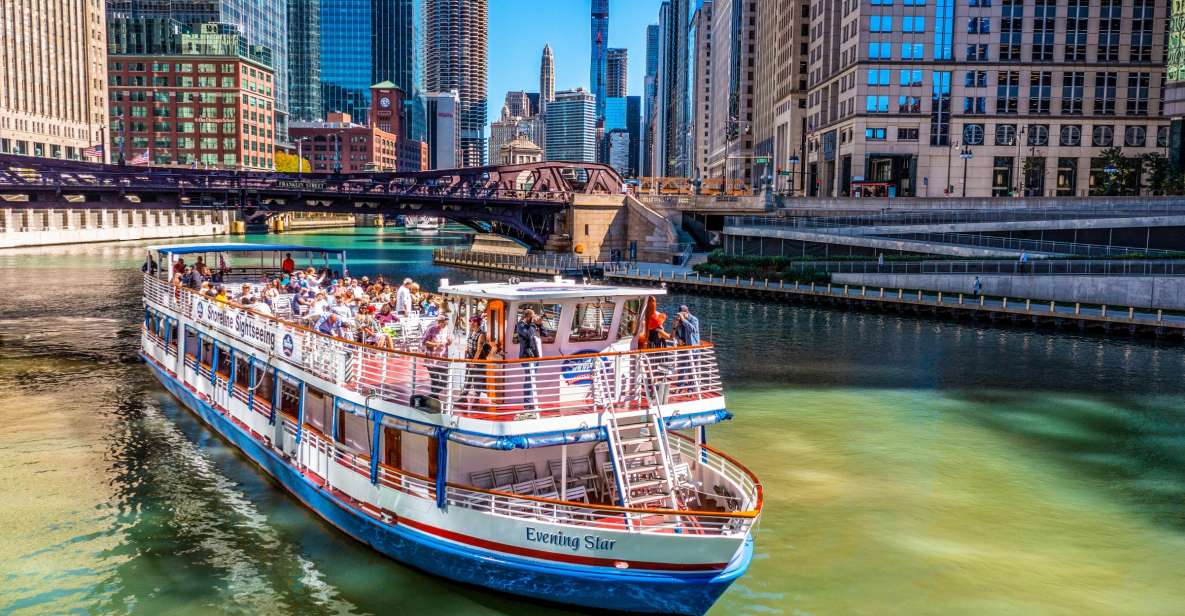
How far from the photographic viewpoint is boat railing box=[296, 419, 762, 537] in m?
15.5

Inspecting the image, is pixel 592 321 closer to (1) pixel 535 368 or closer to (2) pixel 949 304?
(1) pixel 535 368

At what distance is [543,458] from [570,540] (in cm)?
293

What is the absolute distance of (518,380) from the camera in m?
16.7

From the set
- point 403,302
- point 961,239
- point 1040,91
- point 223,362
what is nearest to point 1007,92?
point 1040,91

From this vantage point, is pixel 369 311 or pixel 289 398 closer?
pixel 289 398

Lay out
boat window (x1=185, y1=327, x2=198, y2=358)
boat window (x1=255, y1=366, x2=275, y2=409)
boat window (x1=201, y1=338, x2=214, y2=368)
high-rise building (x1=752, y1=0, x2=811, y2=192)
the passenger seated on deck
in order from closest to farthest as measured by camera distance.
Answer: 1. the passenger seated on deck
2. boat window (x1=255, y1=366, x2=275, y2=409)
3. boat window (x1=201, y1=338, x2=214, y2=368)
4. boat window (x1=185, y1=327, x2=198, y2=358)
5. high-rise building (x1=752, y1=0, x2=811, y2=192)

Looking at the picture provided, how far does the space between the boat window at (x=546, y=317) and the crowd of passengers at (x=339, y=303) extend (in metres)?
2.68

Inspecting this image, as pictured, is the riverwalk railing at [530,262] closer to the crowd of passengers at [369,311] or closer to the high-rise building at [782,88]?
the high-rise building at [782,88]

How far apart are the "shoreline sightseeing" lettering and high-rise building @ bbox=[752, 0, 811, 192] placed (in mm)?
117078

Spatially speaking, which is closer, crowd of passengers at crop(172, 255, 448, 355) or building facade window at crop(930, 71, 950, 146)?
crowd of passengers at crop(172, 255, 448, 355)

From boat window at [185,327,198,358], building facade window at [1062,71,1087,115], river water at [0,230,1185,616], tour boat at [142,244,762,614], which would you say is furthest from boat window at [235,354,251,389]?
building facade window at [1062,71,1087,115]

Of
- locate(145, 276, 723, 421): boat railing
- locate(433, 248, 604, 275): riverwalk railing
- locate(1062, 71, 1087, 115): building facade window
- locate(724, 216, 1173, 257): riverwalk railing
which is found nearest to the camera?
locate(145, 276, 723, 421): boat railing

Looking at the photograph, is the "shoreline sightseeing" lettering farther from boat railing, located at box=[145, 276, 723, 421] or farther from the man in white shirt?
the man in white shirt

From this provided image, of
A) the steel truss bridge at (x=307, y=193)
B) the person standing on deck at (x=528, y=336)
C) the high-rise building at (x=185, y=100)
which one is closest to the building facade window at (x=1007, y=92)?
the steel truss bridge at (x=307, y=193)
